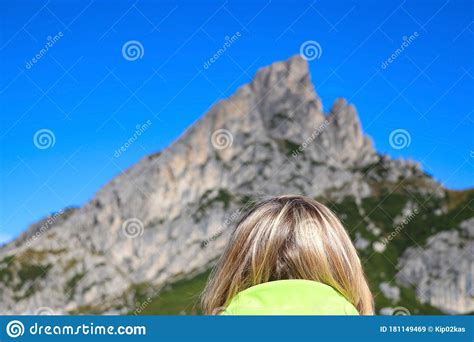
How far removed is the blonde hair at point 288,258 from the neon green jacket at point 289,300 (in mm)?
183

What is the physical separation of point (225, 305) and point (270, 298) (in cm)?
49

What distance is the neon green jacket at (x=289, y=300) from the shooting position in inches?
173

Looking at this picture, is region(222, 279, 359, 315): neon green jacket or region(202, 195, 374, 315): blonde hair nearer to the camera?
region(222, 279, 359, 315): neon green jacket

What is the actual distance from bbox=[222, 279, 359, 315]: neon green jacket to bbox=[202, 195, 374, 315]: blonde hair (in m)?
0.18

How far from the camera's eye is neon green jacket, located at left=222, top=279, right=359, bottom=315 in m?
4.41

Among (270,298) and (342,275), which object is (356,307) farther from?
(270,298)

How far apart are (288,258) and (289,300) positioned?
0.45 metres

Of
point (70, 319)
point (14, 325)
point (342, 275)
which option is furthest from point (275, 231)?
point (14, 325)

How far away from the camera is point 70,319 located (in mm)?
10305

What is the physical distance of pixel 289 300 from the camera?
4402mm

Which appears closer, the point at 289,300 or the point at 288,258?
the point at 289,300

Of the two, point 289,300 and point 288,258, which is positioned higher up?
point 288,258

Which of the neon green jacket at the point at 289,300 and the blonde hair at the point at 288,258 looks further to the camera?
the blonde hair at the point at 288,258

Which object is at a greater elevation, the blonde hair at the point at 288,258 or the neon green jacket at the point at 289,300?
the blonde hair at the point at 288,258
